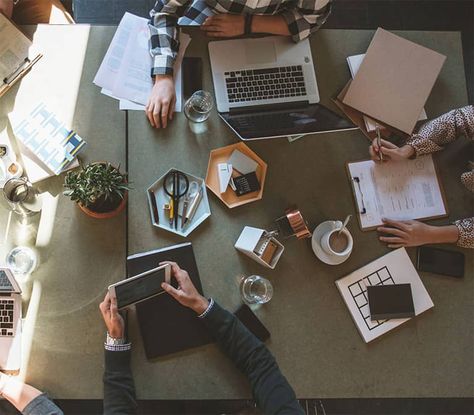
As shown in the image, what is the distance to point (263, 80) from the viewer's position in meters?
1.53

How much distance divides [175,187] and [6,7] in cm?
82

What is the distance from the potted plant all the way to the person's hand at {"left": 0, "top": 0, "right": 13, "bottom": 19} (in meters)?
0.65

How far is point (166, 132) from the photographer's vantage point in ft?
4.91

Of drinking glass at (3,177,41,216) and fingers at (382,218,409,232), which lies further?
fingers at (382,218,409,232)

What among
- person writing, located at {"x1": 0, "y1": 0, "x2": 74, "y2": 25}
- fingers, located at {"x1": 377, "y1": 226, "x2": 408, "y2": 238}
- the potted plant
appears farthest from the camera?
person writing, located at {"x1": 0, "y1": 0, "x2": 74, "y2": 25}

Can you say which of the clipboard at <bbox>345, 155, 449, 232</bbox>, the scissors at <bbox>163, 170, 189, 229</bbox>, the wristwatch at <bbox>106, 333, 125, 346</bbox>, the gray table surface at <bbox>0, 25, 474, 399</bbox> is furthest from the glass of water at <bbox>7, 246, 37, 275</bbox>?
the clipboard at <bbox>345, 155, 449, 232</bbox>

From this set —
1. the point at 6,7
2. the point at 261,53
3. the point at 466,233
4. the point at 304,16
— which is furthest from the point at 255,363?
the point at 6,7

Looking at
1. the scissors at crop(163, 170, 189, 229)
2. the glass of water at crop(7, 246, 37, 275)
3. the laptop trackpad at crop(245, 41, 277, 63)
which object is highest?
the laptop trackpad at crop(245, 41, 277, 63)

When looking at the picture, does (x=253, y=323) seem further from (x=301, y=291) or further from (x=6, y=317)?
(x=6, y=317)

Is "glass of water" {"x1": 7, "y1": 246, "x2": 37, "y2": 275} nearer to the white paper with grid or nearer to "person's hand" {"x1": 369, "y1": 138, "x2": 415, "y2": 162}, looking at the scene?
the white paper with grid

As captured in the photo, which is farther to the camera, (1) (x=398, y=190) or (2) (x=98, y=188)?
(1) (x=398, y=190)

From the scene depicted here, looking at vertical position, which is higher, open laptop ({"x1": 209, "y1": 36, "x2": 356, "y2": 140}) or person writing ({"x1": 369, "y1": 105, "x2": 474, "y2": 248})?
open laptop ({"x1": 209, "y1": 36, "x2": 356, "y2": 140})

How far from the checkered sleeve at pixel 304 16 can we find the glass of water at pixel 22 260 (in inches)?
43.4

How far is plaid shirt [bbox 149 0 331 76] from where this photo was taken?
149cm
